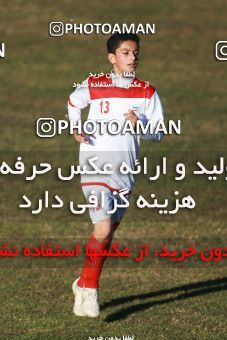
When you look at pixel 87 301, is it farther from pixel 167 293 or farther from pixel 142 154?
pixel 142 154

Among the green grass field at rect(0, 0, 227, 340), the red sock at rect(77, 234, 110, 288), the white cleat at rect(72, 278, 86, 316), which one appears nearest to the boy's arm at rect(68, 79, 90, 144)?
the red sock at rect(77, 234, 110, 288)

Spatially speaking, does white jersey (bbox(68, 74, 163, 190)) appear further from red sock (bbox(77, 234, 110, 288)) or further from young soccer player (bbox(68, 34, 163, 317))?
red sock (bbox(77, 234, 110, 288))

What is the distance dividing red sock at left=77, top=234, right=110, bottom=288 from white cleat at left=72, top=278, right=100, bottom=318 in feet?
0.15

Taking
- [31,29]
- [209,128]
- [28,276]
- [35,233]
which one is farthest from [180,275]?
[31,29]

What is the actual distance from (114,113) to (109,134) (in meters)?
0.22

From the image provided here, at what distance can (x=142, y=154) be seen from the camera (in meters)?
22.1

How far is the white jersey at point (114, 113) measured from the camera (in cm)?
1077

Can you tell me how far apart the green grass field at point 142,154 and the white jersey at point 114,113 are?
1.31 meters

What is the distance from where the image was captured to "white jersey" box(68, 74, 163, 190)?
1077 centimetres

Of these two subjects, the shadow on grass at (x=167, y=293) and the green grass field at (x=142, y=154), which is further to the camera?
the shadow on grass at (x=167, y=293)

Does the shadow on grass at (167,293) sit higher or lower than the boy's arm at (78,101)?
lower

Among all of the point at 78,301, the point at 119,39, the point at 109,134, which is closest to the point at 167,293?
the point at 78,301

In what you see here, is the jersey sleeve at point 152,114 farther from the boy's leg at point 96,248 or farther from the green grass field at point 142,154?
the green grass field at point 142,154

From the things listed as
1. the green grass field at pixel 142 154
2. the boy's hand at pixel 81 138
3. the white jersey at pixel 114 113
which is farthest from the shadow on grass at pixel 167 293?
the boy's hand at pixel 81 138
